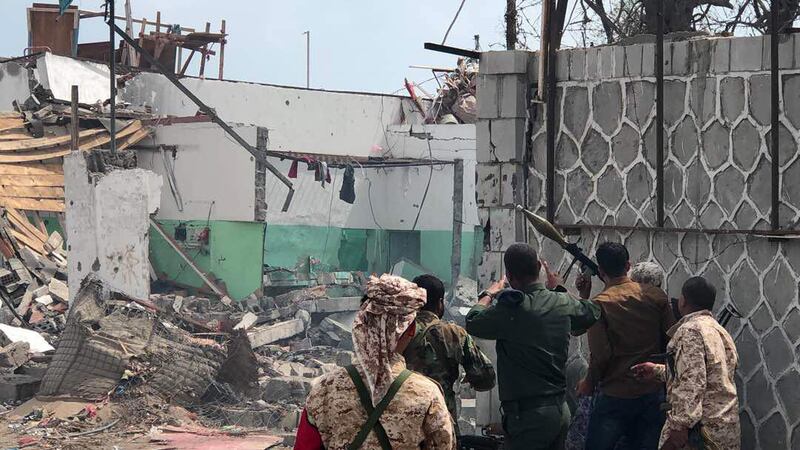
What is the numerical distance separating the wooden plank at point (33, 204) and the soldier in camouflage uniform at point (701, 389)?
18147 millimetres

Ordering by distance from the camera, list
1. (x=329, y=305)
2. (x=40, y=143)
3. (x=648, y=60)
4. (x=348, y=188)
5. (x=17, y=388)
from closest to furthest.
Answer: (x=648, y=60), (x=17, y=388), (x=329, y=305), (x=40, y=143), (x=348, y=188)

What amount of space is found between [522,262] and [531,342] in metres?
0.44

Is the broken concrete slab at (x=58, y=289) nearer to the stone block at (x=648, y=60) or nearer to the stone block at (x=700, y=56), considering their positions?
the stone block at (x=648, y=60)

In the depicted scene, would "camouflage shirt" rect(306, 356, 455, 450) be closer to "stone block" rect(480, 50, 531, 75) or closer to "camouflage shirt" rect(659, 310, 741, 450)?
"camouflage shirt" rect(659, 310, 741, 450)

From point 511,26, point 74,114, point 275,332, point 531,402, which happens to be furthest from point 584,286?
point 74,114

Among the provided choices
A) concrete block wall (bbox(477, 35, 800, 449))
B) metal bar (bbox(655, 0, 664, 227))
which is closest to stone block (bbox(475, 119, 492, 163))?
concrete block wall (bbox(477, 35, 800, 449))

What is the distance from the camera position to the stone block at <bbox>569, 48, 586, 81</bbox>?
812cm

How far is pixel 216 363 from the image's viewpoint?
1386cm

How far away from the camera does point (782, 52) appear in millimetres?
6848

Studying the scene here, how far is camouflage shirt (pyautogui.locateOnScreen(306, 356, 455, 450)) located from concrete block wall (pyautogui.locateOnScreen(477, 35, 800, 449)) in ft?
11.4

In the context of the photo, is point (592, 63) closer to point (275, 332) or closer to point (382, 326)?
point (382, 326)

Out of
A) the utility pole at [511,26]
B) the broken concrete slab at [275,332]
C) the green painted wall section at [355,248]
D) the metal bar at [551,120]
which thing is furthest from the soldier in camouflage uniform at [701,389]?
the green painted wall section at [355,248]

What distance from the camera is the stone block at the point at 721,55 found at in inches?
283

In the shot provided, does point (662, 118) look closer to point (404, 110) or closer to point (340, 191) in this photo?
point (340, 191)
